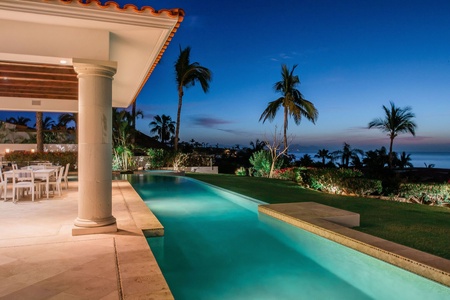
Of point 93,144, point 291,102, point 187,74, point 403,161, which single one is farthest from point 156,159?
point 403,161

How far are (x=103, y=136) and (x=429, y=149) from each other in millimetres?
48441

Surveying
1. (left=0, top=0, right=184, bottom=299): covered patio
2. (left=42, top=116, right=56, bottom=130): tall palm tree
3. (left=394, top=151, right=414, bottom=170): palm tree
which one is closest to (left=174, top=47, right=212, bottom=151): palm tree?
(left=394, top=151, right=414, bottom=170): palm tree

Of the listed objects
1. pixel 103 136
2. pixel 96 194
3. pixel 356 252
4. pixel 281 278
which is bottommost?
pixel 281 278

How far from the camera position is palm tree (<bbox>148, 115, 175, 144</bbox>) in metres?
41.1

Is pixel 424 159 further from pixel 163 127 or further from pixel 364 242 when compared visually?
pixel 364 242

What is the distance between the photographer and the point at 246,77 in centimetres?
3288

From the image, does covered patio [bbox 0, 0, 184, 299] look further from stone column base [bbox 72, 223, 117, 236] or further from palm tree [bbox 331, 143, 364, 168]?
palm tree [bbox 331, 143, 364, 168]

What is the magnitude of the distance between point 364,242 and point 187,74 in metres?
23.1

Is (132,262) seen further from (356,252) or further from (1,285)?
(356,252)

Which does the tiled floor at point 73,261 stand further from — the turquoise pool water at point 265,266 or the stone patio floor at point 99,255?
the turquoise pool water at point 265,266

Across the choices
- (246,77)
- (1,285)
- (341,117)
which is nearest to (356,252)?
(1,285)

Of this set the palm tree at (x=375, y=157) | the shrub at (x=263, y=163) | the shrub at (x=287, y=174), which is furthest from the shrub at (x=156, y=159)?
the palm tree at (x=375, y=157)

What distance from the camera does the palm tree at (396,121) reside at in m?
29.5

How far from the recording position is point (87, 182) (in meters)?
5.26
